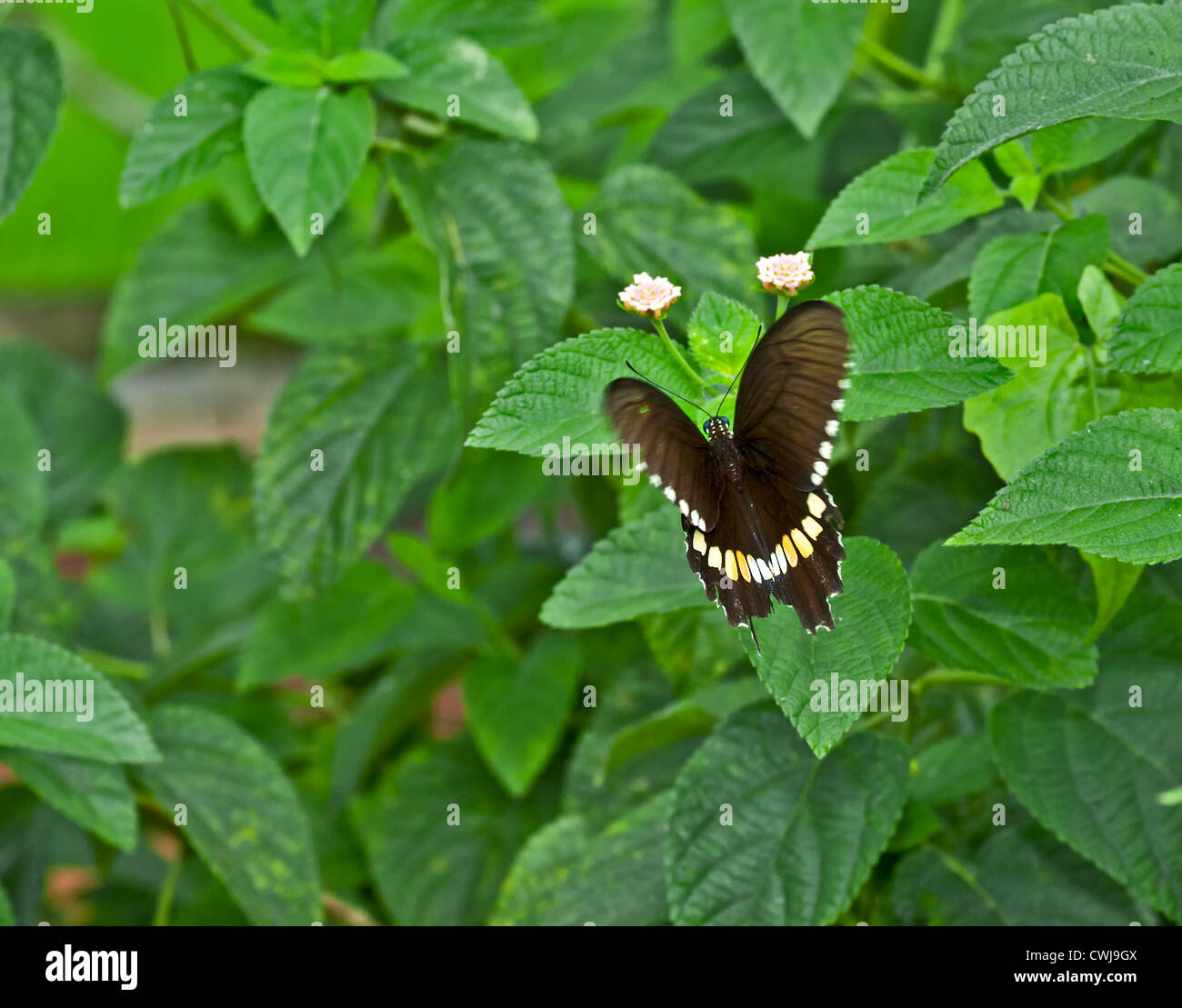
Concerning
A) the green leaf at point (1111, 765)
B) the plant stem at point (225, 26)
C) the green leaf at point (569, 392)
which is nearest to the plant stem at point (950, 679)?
the green leaf at point (1111, 765)

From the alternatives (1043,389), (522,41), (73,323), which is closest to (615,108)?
(522,41)

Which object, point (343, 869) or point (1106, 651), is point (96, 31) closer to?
point (343, 869)

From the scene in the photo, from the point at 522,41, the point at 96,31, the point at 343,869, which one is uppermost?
the point at 96,31

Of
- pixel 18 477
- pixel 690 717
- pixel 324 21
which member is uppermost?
pixel 324 21

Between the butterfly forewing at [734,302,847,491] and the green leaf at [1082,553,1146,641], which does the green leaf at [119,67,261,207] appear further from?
the green leaf at [1082,553,1146,641]

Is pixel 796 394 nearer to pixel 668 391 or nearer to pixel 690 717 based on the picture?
pixel 668 391

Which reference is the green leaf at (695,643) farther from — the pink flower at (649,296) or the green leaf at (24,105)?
the green leaf at (24,105)

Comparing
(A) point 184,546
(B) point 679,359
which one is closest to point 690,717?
(B) point 679,359
